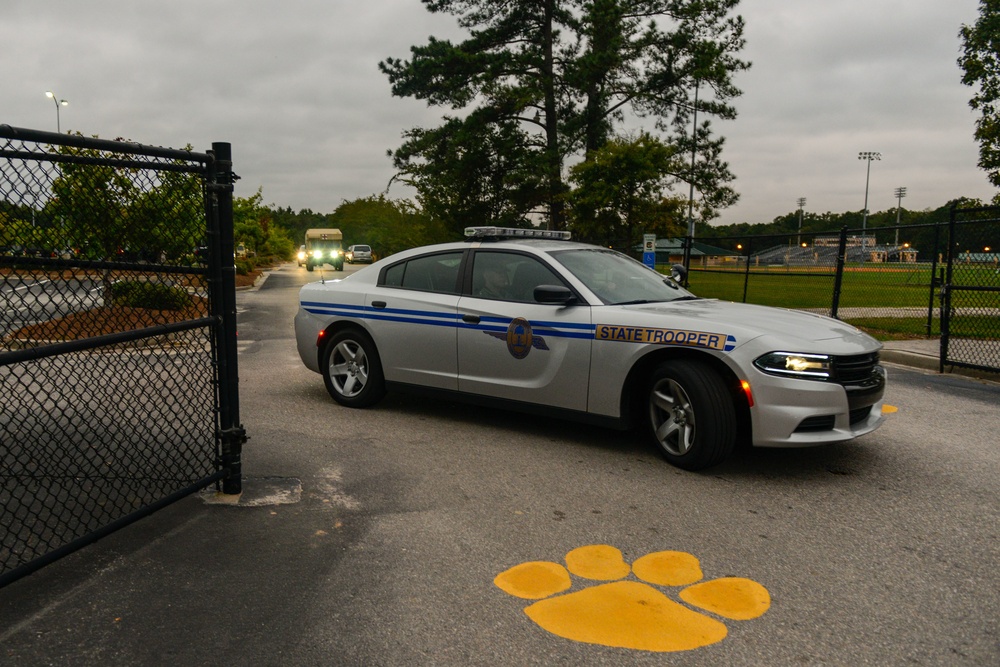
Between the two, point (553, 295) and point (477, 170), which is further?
point (477, 170)

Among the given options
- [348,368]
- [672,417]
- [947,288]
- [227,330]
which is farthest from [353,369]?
[947,288]

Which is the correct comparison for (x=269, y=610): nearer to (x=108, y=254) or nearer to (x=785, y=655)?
(x=785, y=655)

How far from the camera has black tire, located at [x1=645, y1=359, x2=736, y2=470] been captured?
183 inches

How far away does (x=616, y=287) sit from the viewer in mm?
5719

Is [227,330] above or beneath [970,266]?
beneath

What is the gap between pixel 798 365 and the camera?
179 inches

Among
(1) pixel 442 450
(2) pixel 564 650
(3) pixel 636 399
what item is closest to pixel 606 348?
(3) pixel 636 399

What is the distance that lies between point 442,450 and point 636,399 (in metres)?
1.41

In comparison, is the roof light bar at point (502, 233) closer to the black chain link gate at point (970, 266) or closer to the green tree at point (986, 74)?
the black chain link gate at point (970, 266)

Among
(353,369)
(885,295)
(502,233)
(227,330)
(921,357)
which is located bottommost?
(921,357)

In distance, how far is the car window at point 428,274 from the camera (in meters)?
6.23

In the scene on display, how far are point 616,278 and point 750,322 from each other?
4.16 feet

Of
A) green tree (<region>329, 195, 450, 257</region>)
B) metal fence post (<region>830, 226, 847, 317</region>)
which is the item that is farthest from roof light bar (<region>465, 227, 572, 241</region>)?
green tree (<region>329, 195, 450, 257</region>)

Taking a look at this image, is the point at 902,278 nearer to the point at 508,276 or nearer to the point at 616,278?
the point at 616,278
